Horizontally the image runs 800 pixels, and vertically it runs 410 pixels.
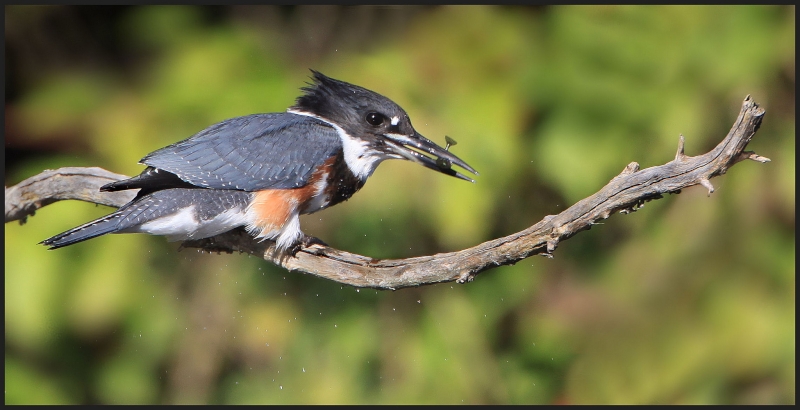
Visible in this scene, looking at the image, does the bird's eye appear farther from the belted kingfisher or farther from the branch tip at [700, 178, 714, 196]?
the branch tip at [700, 178, 714, 196]

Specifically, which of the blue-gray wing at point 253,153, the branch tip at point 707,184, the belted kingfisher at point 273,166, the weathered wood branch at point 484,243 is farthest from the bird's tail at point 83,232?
the branch tip at point 707,184

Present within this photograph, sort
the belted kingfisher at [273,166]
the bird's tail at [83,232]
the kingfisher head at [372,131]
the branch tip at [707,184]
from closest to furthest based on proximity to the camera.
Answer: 1. the branch tip at [707,184]
2. the bird's tail at [83,232]
3. the belted kingfisher at [273,166]
4. the kingfisher head at [372,131]

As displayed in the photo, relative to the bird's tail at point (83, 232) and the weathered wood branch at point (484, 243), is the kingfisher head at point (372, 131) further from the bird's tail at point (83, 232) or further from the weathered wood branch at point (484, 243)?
the bird's tail at point (83, 232)

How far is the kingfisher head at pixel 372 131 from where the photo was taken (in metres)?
1.76

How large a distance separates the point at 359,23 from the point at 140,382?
4.63 ft

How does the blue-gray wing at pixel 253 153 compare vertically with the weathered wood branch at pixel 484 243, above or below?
above

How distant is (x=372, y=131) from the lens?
1802mm

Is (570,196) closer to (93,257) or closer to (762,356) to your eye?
(762,356)

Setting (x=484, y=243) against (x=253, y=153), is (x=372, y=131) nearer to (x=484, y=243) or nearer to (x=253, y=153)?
(x=253, y=153)

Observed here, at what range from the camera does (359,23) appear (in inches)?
104

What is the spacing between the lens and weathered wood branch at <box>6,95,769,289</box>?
123 centimetres

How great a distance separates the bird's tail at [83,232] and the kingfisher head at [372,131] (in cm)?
57

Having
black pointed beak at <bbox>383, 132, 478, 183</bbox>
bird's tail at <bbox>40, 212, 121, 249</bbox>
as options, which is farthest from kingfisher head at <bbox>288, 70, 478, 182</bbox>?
bird's tail at <bbox>40, 212, 121, 249</bbox>

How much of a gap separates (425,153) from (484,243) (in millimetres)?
432
